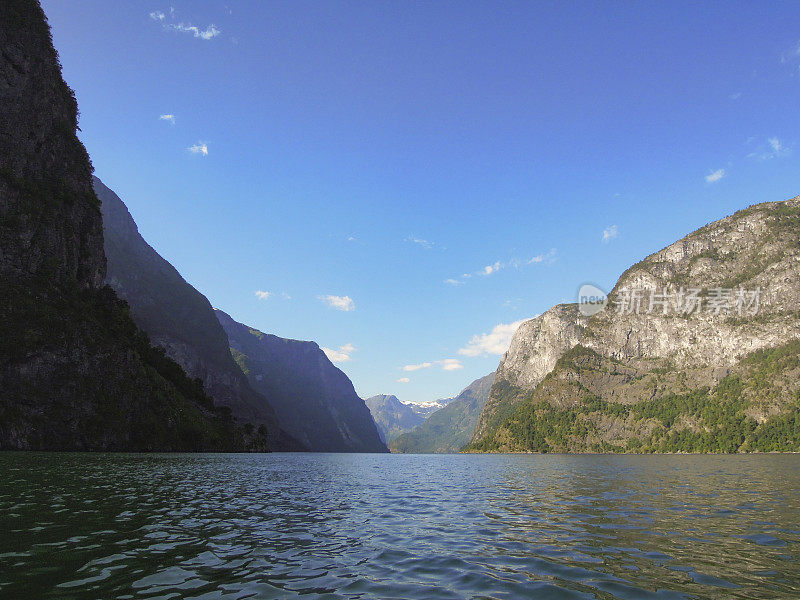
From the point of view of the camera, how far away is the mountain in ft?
277

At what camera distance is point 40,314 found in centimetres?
8925

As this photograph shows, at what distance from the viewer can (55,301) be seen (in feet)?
316

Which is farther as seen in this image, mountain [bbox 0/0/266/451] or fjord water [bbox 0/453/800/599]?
mountain [bbox 0/0/266/451]

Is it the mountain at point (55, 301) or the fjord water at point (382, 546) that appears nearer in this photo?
the fjord water at point (382, 546)

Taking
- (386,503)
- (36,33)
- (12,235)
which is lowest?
(386,503)

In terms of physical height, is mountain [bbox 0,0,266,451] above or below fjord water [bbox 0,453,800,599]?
above

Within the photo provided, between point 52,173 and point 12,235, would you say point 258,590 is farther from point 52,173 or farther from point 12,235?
point 52,173

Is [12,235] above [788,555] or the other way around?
above

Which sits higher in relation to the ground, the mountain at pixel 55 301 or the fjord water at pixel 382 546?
the mountain at pixel 55 301

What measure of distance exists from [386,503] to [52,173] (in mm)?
133753

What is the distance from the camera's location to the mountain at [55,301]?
84375mm

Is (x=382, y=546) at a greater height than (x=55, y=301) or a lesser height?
lesser

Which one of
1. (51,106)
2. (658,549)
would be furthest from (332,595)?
(51,106)

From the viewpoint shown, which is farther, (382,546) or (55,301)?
(55,301)
